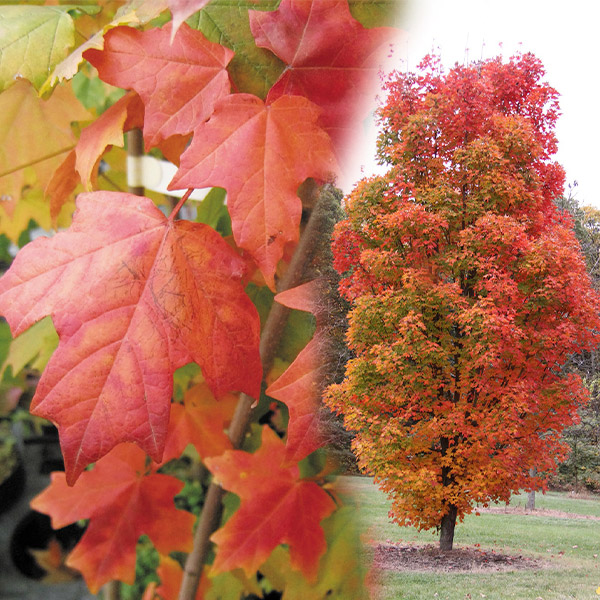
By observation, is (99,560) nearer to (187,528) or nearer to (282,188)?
(187,528)

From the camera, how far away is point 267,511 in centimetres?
58

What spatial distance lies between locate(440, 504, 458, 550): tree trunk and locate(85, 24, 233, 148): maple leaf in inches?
14.0

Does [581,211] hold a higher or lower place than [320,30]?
lower

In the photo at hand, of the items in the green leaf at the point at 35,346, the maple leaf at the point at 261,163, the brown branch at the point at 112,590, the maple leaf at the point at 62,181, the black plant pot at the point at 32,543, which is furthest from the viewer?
the black plant pot at the point at 32,543

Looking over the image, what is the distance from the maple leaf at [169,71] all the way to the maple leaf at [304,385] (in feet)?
0.52

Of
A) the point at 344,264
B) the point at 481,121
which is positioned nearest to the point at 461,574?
the point at 344,264

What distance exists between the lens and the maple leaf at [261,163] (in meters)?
0.39

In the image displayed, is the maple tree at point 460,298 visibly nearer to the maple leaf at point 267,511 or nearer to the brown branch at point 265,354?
the brown branch at point 265,354

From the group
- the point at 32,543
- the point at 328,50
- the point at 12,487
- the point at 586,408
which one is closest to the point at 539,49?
the point at 328,50

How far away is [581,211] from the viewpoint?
1.51 ft

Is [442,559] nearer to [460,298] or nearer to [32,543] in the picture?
[460,298]

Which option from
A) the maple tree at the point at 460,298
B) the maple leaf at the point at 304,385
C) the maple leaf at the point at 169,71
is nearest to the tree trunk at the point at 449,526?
the maple tree at the point at 460,298

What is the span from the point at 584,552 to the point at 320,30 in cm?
47

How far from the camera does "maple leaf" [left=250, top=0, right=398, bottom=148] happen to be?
0.45m
